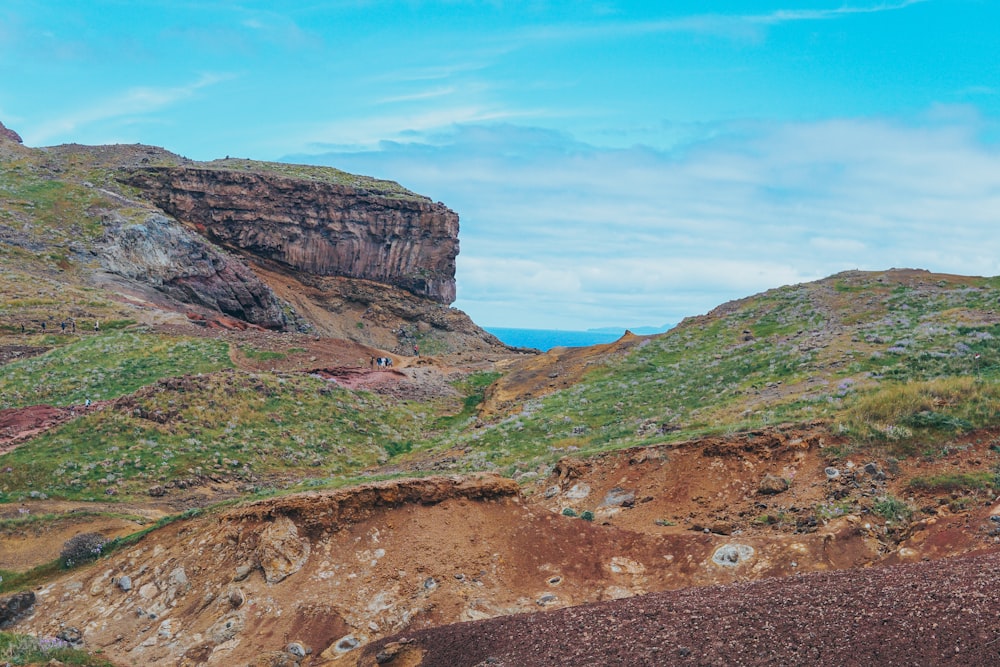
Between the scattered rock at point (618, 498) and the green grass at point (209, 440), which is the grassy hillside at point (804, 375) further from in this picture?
the green grass at point (209, 440)

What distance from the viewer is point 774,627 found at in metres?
8.06

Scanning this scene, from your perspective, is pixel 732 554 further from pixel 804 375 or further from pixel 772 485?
pixel 804 375

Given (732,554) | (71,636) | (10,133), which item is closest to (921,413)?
(732,554)

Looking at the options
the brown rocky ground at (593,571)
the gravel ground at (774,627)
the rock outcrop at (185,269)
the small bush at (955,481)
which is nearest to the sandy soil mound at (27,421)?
the brown rocky ground at (593,571)

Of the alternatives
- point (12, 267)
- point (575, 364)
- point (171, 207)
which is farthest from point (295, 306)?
point (575, 364)

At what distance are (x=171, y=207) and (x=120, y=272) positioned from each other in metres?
16.5

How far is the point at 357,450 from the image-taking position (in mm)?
29609

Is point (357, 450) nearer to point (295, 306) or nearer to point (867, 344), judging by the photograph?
point (867, 344)

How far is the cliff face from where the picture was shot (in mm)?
72312

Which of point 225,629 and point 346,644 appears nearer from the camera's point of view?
point 346,644

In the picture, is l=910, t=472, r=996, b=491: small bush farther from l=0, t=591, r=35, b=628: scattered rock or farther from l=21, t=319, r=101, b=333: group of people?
l=21, t=319, r=101, b=333: group of people

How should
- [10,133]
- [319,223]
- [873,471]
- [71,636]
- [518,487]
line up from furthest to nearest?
[10,133] < [319,223] < [518,487] < [873,471] < [71,636]

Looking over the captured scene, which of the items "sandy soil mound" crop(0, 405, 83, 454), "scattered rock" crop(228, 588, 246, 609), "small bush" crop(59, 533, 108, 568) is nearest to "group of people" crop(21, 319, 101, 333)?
"sandy soil mound" crop(0, 405, 83, 454)

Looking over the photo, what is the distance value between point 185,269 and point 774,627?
197ft
